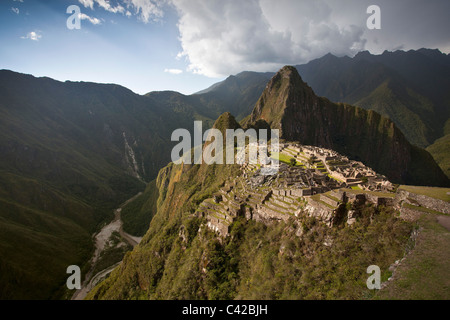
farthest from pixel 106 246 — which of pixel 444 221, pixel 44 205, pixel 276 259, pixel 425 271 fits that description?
pixel 444 221

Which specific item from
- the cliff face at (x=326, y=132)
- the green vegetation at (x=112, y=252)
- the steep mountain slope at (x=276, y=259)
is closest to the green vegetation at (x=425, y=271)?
the steep mountain slope at (x=276, y=259)

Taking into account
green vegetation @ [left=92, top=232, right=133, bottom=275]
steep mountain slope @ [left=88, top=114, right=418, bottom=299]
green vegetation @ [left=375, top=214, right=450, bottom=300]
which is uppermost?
green vegetation @ [left=375, top=214, right=450, bottom=300]

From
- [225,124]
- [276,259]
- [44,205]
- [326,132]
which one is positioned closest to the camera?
[276,259]

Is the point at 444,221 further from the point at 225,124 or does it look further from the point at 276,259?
the point at 225,124

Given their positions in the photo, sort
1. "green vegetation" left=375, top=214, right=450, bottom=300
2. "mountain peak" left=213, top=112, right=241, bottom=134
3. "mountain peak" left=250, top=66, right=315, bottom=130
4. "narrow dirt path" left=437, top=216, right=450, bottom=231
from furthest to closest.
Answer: "mountain peak" left=250, top=66, right=315, bottom=130, "mountain peak" left=213, top=112, right=241, bottom=134, "narrow dirt path" left=437, top=216, right=450, bottom=231, "green vegetation" left=375, top=214, right=450, bottom=300

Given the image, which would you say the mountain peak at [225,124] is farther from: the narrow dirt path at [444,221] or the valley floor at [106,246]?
the narrow dirt path at [444,221]

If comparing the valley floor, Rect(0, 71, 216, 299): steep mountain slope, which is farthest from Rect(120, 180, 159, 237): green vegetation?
Rect(0, 71, 216, 299): steep mountain slope

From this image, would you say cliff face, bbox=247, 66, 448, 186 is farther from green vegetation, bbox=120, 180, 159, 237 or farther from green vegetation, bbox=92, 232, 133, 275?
green vegetation, bbox=92, 232, 133, 275
